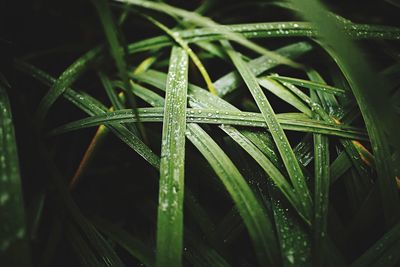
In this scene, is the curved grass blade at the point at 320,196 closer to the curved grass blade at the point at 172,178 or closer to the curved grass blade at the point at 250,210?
the curved grass blade at the point at 250,210

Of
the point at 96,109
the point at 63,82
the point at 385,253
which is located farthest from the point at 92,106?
the point at 385,253

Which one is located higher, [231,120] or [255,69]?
[255,69]

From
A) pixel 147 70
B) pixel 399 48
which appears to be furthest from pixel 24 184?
pixel 399 48

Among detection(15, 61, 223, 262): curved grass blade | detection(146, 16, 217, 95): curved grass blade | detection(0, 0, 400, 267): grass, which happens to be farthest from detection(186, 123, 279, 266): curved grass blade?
detection(146, 16, 217, 95): curved grass blade

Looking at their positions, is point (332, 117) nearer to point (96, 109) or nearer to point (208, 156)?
point (208, 156)

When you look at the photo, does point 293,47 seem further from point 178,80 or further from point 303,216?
point 303,216

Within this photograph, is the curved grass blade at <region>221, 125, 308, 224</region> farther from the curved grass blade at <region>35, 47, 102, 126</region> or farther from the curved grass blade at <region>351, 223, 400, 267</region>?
→ the curved grass blade at <region>35, 47, 102, 126</region>
